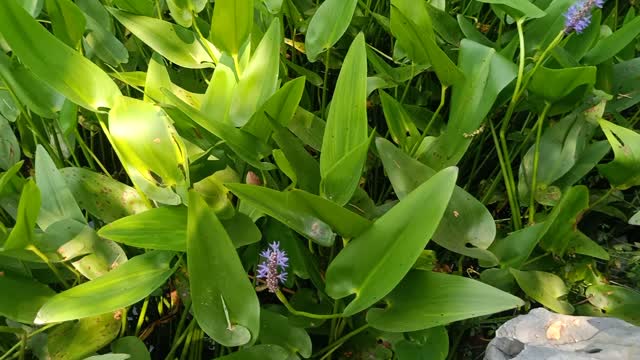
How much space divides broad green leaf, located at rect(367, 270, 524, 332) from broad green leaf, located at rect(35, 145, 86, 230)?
0.29 metres

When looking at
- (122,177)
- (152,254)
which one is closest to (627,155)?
(152,254)

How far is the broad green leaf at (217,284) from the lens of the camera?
1.62ft

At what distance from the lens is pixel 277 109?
585mm

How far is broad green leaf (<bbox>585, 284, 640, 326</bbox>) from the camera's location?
0.66 meters

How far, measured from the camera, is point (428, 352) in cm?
57

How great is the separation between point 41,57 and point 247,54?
200 mm

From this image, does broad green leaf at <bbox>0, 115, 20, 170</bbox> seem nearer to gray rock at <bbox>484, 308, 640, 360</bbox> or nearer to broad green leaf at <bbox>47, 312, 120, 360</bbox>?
broad green leaf at <bbox>47, 312, 120, 360</bbox>

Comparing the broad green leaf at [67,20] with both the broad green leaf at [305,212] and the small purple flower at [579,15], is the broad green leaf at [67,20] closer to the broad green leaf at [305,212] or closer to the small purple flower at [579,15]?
the broad green leaf at [305,212]

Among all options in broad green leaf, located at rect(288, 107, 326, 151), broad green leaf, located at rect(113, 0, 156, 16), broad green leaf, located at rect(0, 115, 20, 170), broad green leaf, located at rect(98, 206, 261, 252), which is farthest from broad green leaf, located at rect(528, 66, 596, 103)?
broad green leaf, located at rect(0, 115, 20, 170)

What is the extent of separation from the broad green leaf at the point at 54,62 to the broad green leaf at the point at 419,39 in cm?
28

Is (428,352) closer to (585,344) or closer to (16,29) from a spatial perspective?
(585,344)

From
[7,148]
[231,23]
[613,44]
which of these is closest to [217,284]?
[231,23]

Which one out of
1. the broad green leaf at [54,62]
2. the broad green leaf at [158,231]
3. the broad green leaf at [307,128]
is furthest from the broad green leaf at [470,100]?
the broad green leaf at [54,62]

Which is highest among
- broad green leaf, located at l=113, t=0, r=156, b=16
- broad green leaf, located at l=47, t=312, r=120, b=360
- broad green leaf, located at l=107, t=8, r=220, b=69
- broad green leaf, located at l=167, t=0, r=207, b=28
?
broad green leaf, located at l=167, t=0, r=207, b=28
